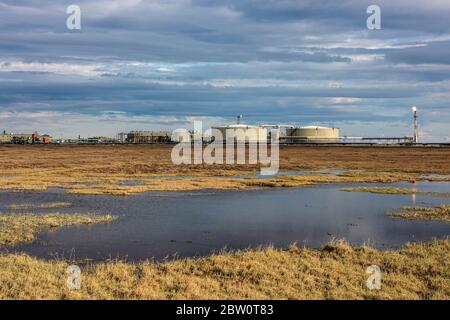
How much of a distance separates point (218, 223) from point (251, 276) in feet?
33.7

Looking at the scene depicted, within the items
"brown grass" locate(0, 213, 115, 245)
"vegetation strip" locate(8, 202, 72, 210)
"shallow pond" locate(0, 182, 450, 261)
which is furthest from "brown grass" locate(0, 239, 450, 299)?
"vegetation strip" locate(8, 202, 72, 210)

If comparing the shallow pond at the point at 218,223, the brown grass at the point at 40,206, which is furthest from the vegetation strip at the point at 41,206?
the shallow pond at the point at 218,223

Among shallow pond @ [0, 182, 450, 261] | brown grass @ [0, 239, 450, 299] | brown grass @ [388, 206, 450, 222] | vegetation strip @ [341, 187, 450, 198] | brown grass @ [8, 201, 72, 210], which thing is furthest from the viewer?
vegetation strip @ [341, 187, 450, 198]

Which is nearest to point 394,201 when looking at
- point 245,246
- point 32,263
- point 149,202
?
point 149,202

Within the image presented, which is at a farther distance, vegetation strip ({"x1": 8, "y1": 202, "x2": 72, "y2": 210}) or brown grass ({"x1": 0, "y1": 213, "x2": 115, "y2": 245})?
vegetation strip ({"x1": 8, "y1": 202, "x2": 72, "y2": 210})

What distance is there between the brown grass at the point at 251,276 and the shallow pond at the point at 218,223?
1.91 m

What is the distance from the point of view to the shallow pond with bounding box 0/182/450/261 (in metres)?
20.6

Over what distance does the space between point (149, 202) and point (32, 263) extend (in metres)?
17.3

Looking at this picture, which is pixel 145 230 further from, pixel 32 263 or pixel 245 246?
pixel 32 263

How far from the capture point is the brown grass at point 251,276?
1422cm

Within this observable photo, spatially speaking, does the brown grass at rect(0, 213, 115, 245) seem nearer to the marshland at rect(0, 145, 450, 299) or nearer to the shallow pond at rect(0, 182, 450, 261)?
the marshland at rect(0, 145, 450, 299)

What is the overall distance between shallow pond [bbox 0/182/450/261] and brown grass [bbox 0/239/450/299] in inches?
75.2

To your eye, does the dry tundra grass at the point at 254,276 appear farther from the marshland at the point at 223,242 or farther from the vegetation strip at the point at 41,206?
the vegetation strip at the point at 41,206

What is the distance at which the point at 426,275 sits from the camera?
647 inches
